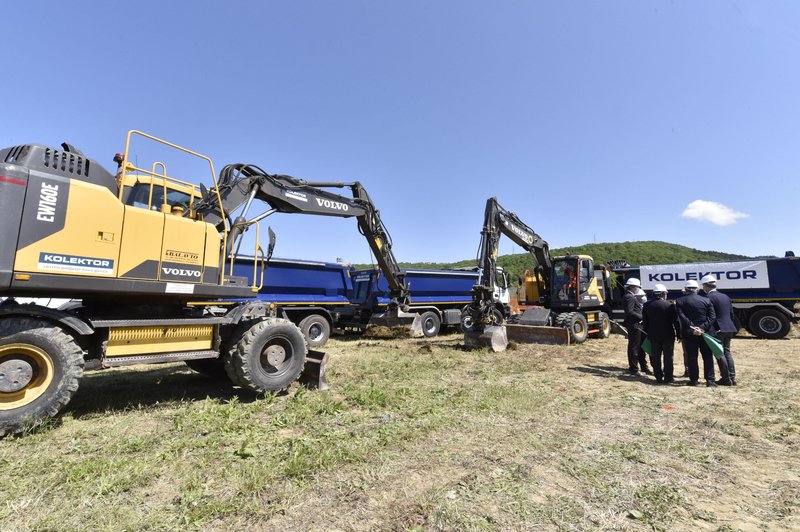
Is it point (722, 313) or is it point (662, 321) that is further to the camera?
point (662, 321)

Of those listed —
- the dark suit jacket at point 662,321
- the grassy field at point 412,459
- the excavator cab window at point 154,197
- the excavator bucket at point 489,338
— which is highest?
the excavator cab window at point 154,197

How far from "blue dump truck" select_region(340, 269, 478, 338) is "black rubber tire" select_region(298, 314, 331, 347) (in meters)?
1.42

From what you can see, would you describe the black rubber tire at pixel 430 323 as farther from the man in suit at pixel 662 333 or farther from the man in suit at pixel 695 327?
the man in suit at pixel 695 327

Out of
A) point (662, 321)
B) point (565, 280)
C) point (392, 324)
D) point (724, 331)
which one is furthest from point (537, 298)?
point (724, 331)

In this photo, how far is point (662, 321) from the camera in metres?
7.16

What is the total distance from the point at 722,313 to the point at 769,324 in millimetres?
10057

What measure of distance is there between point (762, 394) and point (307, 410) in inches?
268

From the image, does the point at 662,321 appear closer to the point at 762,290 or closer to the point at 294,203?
the point at 294,203

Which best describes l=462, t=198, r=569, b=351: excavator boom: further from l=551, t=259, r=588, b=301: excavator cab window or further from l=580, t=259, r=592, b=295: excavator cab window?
l=580, t=259, r=592, b=295: excavator cab window

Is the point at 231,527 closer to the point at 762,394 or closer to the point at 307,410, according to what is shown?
the point at 307,410

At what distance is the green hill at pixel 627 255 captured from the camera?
137ft

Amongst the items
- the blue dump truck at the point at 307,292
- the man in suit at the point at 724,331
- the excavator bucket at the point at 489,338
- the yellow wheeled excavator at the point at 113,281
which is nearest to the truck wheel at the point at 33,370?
the yellow wheeled excavator at the point at 113,281

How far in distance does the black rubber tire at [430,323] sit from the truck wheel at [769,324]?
1111cm

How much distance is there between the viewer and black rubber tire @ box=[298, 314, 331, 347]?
11.5 metres
